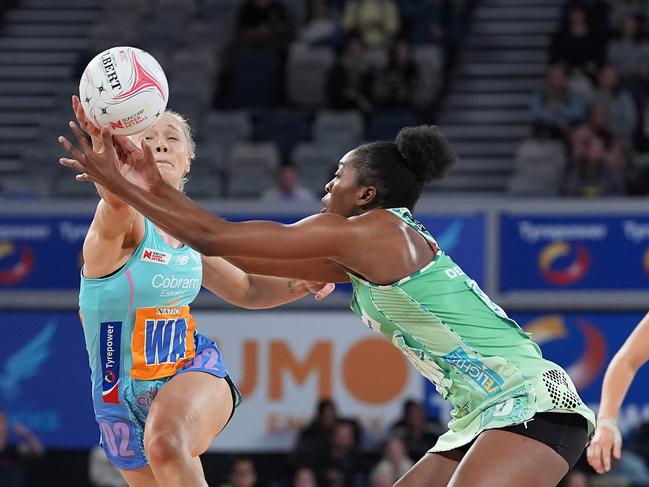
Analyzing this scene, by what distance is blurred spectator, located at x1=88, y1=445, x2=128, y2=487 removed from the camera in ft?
33.9

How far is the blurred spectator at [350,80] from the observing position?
41.4ft

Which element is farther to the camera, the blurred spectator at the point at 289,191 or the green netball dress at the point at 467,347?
the blurred spectator at the point at 289,191

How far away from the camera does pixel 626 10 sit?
12.8 meters

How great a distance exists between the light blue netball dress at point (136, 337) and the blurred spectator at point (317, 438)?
5.02 metres

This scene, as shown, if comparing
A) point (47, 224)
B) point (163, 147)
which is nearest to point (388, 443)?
point (47, 224)

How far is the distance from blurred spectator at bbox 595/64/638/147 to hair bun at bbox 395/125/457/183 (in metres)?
7.47

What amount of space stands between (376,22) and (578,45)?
206 cm

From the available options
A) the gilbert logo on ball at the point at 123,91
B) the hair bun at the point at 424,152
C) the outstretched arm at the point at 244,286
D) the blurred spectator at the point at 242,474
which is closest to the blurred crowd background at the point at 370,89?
the blurred spectator at the point at 242,474

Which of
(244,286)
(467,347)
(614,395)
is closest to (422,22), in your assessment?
(244,286)

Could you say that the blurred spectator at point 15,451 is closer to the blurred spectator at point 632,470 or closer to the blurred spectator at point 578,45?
the blurred spectator at point 632,470

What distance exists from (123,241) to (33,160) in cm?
801

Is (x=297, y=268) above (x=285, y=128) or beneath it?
above

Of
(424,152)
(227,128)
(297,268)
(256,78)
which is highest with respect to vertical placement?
(424,152)

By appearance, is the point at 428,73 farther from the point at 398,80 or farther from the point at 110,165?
the point at 110,165
